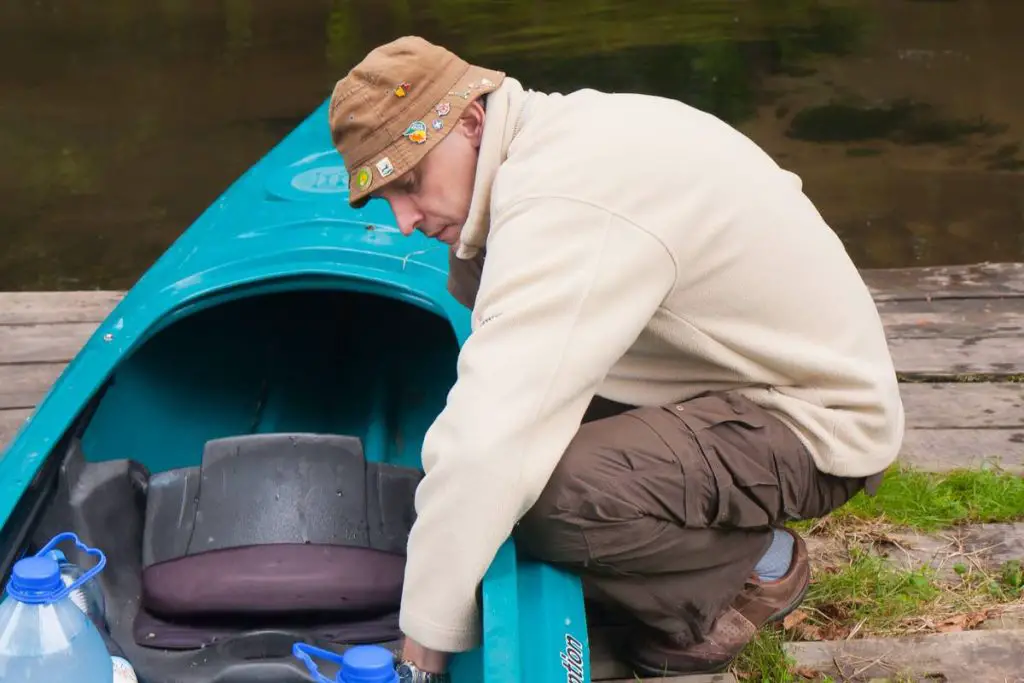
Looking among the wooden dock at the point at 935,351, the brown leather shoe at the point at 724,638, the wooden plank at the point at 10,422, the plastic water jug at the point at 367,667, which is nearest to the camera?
the plastic water jug at the point at 367,667

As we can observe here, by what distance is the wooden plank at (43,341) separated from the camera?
380 cm

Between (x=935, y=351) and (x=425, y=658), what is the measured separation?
2.48 meters

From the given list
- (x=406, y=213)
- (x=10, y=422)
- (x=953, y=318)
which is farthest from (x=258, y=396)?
(x=953, y=318)

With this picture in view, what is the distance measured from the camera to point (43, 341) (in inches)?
154

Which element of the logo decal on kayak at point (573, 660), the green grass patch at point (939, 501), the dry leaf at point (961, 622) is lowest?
the green grass patch at point (939, 501)

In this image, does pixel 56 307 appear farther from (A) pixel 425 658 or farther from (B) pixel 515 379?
(B) pixel 515 379

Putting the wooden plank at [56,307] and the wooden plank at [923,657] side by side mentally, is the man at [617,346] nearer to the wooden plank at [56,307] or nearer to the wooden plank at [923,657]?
the wooden plank at [923,657]

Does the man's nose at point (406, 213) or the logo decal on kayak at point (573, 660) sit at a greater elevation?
the man's nose at point (406, 213)

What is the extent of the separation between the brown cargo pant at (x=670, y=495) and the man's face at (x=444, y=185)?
1.31ft

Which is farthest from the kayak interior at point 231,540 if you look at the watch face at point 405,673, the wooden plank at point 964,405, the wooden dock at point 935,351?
the wooden plank at point 964,405

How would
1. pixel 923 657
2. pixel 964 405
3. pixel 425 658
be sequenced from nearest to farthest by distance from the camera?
1. pixel 425 658
2. pixel 923 657
3. pixel 964 405

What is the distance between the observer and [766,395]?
1.91 m

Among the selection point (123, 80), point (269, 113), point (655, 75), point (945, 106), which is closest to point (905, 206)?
point (945, 106)

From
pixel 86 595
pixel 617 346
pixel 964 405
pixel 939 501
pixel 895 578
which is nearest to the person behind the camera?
pixel 617 346
